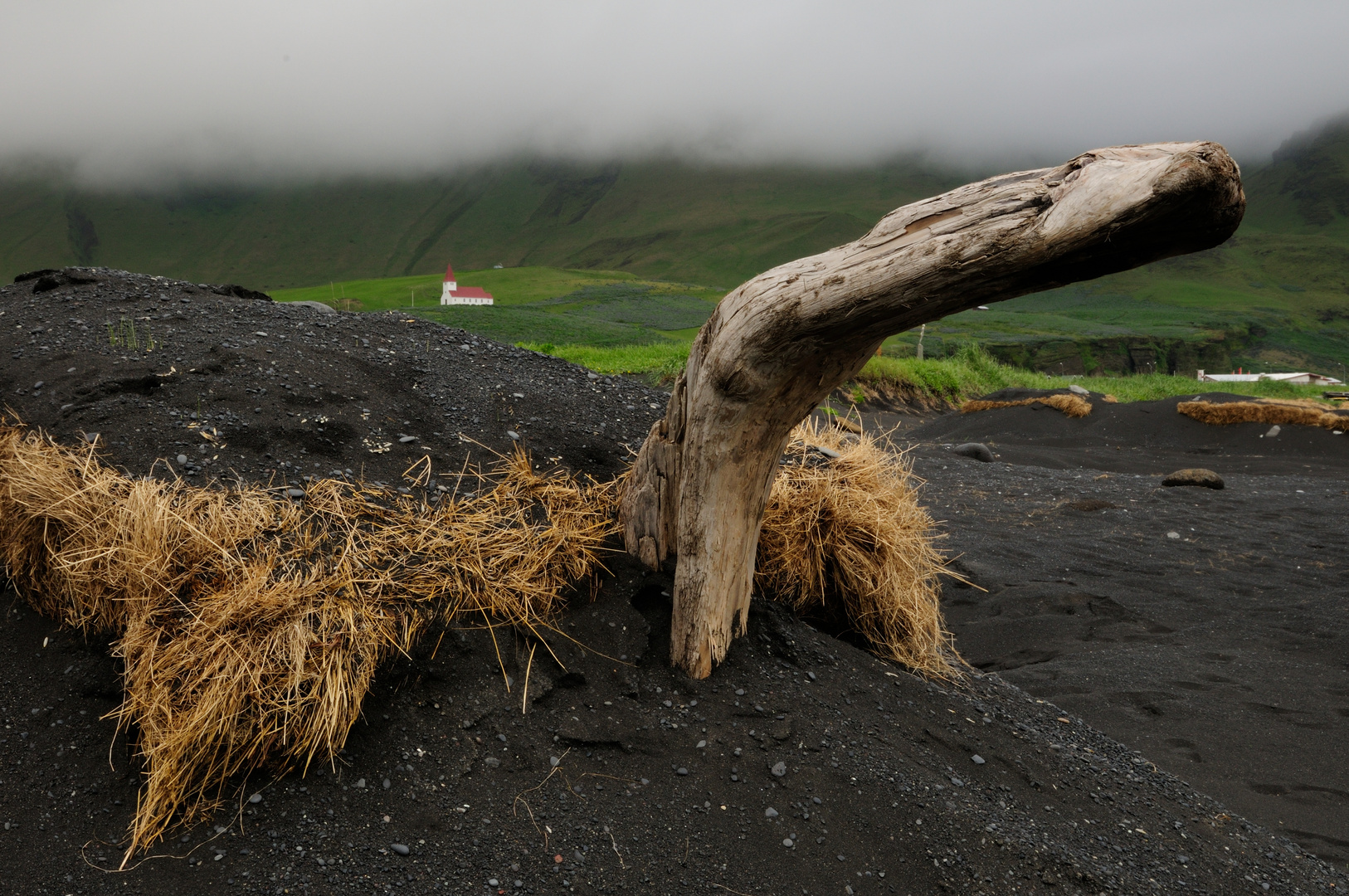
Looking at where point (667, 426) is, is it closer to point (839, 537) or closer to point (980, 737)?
point (839, 537)

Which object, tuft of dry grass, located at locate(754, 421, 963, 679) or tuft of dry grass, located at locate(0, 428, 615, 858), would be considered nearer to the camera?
tuft of dry grass, located at locate(0, 428, 615, 858)

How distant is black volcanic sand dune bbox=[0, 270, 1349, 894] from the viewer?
333 centimetres

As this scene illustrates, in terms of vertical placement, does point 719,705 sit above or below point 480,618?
below

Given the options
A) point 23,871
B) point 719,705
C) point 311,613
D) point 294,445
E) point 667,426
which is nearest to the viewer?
point 23,871

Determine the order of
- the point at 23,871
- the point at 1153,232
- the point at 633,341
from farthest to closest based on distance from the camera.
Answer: the point at 633,341
the point at 23,871
the point at 1153,232

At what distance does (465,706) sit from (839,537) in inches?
103

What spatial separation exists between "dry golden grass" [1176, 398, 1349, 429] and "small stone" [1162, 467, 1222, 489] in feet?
22.6

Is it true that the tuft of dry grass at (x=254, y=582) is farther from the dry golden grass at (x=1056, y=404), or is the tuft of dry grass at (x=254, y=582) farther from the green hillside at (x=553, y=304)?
the dry golden grass at (x=1056, y=404)

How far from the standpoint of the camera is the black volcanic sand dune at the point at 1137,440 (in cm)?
1557

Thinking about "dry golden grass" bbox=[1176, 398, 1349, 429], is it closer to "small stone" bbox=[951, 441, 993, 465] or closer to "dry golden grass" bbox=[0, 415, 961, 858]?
"small stone" bbox=[951, 441, 993, 465]

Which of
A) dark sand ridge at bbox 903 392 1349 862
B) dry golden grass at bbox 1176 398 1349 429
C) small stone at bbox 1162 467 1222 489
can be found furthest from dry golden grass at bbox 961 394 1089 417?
small stone at bbox 1162 467 1222 489

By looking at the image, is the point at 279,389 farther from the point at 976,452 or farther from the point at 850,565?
the point at 976,452

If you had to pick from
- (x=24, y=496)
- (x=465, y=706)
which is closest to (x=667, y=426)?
(x=465, y=706)

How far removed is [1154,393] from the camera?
29.2m
